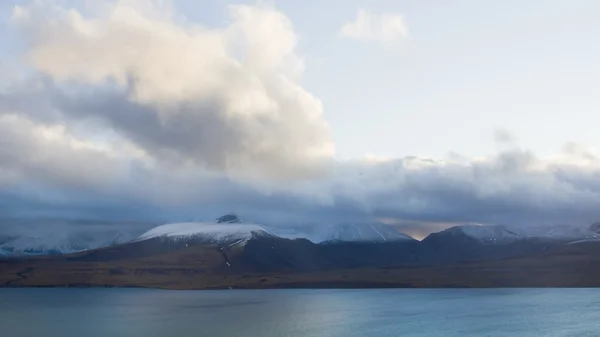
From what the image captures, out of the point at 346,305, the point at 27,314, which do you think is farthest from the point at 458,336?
the point at 27,314

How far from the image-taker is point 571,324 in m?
87.8

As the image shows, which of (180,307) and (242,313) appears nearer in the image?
(242,313)

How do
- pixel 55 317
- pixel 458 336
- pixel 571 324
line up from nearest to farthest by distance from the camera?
pixel 458 336 < pixel 571 324 < pixel 55 317

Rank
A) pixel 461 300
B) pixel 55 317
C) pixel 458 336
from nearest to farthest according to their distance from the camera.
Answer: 1. pixel 458 336
2. pixel 55 317
3. pixel 461 300

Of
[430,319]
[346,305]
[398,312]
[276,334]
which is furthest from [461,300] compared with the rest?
[276,334]

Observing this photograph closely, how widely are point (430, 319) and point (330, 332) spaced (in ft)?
74.0

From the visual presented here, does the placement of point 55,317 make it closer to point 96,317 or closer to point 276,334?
point 96,317

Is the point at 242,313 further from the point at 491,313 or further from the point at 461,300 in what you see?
the point at 461,300

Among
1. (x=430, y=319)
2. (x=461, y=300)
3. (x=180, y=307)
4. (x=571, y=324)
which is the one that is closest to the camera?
(x=571, y=324)

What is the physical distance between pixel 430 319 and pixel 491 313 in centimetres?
1711

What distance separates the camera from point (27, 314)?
371 feet

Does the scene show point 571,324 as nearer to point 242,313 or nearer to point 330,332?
point 330,332

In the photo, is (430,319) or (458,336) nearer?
(458,336)

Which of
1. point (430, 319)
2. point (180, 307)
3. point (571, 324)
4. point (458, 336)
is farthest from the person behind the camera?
point (180, 307)
